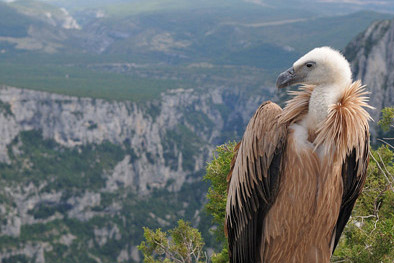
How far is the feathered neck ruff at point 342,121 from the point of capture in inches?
186

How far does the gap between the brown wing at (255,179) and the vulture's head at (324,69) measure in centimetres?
48

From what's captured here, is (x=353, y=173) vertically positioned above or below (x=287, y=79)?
below

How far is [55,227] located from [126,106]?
52642 mm

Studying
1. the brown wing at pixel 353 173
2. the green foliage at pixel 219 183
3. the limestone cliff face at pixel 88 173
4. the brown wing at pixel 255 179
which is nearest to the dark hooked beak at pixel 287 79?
the brown wing at pixel 255 179

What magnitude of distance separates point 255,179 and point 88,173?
519 ft

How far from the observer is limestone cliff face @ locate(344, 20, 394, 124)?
3250 inches

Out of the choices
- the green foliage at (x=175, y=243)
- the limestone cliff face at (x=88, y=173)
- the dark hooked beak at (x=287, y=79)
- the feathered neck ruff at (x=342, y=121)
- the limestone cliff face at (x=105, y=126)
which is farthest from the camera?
Answer: the limestone cliff face at (x=105, y=126)

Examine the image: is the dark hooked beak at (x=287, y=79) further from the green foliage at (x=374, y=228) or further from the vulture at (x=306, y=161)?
the green foliage at (x=374, y=228)

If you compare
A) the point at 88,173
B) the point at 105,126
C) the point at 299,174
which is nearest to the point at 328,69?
the point at 299,174

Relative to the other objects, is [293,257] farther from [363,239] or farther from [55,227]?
[55,227]

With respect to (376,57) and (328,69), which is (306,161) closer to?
(328,69)

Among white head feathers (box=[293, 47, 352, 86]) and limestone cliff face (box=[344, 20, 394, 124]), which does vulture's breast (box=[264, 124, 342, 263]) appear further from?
limestone cliff face (box=[344, 20, 394, 124])

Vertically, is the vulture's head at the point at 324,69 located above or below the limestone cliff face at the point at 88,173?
above

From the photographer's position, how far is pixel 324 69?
4891 millimetres
